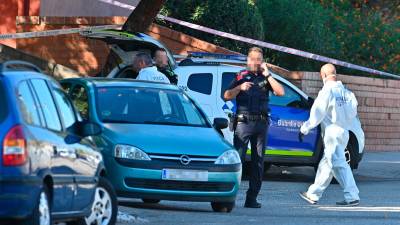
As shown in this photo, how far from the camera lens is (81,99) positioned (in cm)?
1387

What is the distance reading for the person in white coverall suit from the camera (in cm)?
1509

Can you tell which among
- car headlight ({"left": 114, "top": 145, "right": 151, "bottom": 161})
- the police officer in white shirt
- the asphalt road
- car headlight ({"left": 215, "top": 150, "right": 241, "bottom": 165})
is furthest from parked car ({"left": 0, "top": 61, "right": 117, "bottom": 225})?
the police officer in white shirt

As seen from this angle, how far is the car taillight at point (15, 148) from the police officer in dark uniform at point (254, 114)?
20.7ft

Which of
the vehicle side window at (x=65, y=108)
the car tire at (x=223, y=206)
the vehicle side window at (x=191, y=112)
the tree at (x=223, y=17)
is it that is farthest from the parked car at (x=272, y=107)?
the vehicle side window at (x=65, y=108)

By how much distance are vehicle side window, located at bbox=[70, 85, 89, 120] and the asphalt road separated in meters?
1.21

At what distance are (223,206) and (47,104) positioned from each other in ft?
14.5

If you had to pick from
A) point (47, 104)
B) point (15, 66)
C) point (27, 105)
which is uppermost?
point (15, 66)

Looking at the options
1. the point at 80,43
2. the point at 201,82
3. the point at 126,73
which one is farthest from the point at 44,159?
the point at 80,43

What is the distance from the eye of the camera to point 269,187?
58.8 ft

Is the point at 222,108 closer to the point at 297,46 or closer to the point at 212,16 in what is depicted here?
the point at 212,16

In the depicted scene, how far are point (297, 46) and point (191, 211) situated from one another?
1283 cm

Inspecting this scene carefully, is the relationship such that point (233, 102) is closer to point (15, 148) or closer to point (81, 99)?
point (81, 99)

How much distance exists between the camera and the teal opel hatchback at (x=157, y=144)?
1266 cm

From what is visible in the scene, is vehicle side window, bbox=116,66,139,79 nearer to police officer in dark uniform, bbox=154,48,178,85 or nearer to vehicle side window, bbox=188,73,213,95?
vehicle side window, bbox=188,73,213,95
